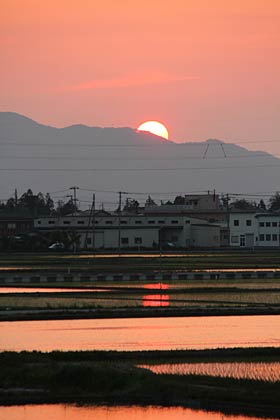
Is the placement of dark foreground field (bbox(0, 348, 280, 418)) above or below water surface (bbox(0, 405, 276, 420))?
above

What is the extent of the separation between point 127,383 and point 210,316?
11058 mm

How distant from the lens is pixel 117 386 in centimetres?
1717

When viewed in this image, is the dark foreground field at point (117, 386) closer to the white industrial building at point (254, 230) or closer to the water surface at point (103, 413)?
the water surface at point (103, 413)

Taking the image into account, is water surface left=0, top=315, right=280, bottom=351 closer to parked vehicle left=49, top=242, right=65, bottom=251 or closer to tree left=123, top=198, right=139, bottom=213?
parked vehicle left=49, top=242, right=65, bottom=251

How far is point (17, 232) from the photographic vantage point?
354 ft

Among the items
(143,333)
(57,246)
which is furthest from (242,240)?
(143,333)

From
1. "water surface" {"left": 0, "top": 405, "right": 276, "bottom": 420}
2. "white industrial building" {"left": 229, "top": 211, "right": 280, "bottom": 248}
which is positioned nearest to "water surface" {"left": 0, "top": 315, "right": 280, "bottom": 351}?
"water surface" {"left": 0, "top": 405, "right": 276, "bottom": 420}

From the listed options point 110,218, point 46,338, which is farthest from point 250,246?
point 46,338

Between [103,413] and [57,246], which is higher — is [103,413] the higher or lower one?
the lower one

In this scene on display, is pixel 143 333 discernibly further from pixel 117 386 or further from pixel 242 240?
pixel 242 240

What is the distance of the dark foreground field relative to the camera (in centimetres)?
1606

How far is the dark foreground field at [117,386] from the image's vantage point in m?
16.1

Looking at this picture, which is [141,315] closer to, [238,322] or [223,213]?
[238,322]

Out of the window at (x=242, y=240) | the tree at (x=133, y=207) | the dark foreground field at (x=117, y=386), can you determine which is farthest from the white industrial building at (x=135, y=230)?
the dark foreground field at (x=117, y=386)
